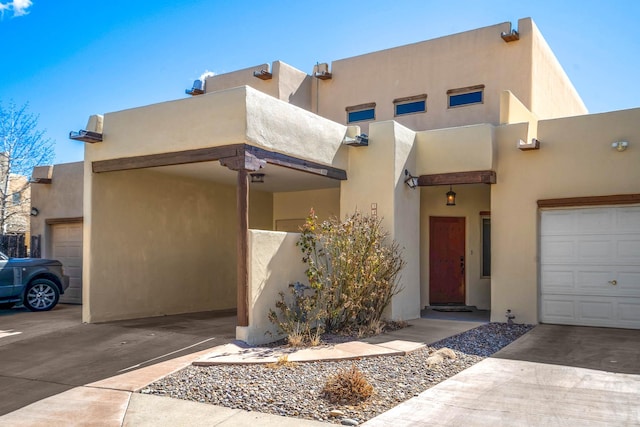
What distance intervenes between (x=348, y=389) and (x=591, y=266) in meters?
6.99

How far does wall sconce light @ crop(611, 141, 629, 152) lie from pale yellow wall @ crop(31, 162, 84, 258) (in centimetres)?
1232

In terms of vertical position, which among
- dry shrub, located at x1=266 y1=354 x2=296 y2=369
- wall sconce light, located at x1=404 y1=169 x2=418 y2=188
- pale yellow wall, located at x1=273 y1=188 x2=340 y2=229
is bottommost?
dry shrub, located at x1=266 y1=354 x2=296 y2=369

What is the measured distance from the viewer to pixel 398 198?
11.6 metres

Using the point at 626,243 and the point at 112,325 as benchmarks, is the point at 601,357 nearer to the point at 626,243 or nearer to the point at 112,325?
the point at 626,243

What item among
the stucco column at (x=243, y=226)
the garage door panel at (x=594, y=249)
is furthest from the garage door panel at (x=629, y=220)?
the stucco column at (x=243, y=226)

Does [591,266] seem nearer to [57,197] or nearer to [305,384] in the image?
[305,384]

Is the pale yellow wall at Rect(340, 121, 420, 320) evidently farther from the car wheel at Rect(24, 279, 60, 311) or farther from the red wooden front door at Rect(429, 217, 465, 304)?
the car wheel at Rect(24, 279, 60, 311)

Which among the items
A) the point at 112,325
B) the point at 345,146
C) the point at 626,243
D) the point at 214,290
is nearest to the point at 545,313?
the point at 626,243

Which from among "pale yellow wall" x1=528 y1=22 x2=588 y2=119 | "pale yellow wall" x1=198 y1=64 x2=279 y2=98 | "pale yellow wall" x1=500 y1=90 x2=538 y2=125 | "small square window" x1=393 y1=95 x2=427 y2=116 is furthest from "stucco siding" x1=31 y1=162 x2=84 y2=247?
"pale yellow wall" x1=528 y1=22 x2=588 y2=119

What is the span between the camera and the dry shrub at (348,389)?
612cm

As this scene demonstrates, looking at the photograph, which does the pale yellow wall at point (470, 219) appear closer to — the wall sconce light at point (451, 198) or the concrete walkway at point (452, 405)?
the wall sconce light at point (451, 198)

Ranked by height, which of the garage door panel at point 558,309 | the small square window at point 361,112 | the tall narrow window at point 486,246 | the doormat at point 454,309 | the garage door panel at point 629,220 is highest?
the small square window at point 361,112

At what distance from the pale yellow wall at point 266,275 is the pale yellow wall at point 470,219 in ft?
16.5

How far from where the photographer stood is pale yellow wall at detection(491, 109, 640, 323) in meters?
10.8
